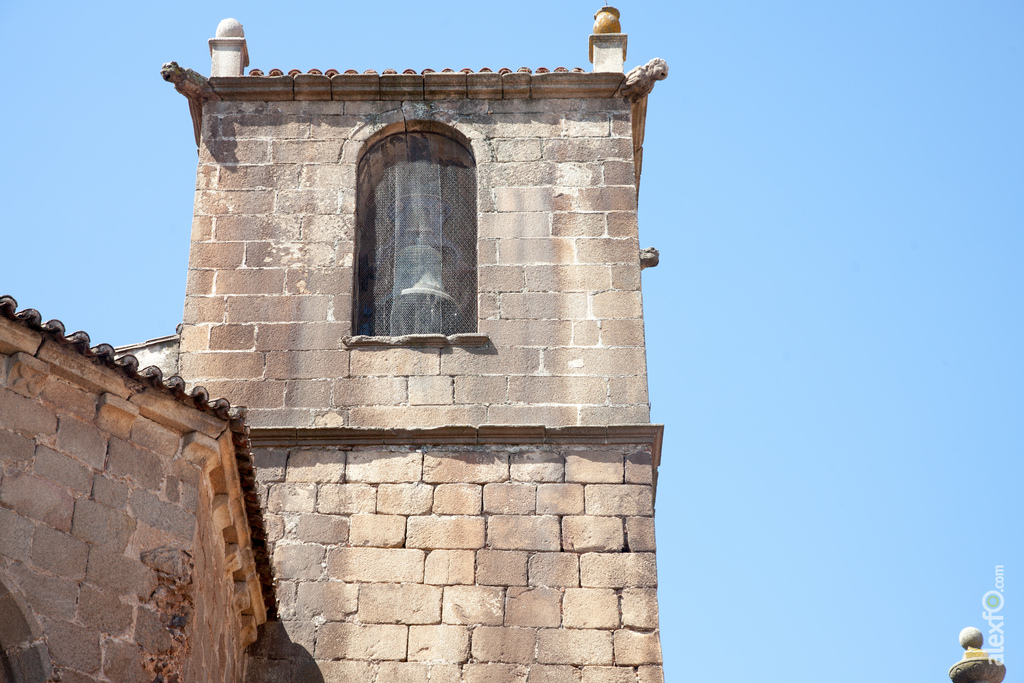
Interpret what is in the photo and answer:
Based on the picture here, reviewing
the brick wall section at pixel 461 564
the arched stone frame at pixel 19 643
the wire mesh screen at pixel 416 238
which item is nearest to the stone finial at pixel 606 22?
the wire mesh screen at pixel 416 238

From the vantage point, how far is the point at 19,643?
21.7 feet

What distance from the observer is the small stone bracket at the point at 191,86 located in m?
12.1

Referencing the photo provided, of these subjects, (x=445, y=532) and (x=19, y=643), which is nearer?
(x=19, y=643)

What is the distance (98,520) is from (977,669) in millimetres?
6228

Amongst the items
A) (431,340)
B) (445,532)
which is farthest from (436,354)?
(445,532)

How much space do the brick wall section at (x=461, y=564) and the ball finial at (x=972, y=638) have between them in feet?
8.35

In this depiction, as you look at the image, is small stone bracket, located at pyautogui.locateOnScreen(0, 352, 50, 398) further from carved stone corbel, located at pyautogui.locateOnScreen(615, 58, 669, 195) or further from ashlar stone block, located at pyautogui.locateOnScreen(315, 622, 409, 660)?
carved stone corbel, located at pyautogui.locateOnScreen(615, 58, 669, 195)

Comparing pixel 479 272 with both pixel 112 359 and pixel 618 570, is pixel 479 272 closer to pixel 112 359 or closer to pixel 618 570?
pixel 618 570

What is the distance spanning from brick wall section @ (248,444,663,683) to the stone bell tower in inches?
0.6

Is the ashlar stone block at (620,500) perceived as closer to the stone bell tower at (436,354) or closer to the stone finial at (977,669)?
the stone bell tower at (436,354)

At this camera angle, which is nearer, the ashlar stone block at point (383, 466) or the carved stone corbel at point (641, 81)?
the ashlar stone block at point (383, 466)

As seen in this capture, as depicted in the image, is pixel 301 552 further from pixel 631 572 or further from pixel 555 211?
pixel 555 211

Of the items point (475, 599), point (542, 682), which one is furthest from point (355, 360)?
point (542, 682)

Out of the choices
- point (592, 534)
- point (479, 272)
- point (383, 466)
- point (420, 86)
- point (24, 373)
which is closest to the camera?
point (24, 373)
